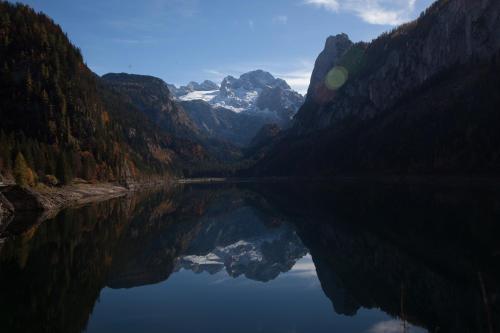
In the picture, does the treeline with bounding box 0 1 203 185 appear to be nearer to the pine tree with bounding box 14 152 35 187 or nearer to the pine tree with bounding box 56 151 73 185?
the pine tree with bounding box 56 151 73 185

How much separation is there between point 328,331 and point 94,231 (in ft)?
124

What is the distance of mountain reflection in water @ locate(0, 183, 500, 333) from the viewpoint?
69.3 feet

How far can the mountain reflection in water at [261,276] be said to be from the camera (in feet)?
69.3

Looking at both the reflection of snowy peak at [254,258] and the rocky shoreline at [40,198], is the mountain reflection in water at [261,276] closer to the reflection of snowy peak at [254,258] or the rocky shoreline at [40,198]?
the reflection of snowy peak at [254,258]

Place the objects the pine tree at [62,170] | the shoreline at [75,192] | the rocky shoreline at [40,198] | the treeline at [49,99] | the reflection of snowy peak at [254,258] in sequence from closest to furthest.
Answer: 1. the reflection of snowy peak at [254,258]
2. the rocky shoreline at [40,198]
3. the shoreline at [75,192]
4. the pine tree at [62,170]
5. the treeline at [49,99]

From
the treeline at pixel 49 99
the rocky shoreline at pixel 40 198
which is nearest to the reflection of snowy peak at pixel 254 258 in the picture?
the rocky shoreline at pixel 40 198

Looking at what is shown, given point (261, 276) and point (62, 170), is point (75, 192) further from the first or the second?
point (261, 276)

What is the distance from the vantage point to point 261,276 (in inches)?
1302

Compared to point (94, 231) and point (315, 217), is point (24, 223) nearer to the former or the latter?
point (94, 231)

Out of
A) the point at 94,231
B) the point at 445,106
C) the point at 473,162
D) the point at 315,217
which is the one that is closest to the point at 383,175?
the point at 445,106

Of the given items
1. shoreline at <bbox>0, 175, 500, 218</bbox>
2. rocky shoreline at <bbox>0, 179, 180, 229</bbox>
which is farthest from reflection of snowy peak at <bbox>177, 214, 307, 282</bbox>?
shoreline at <bbox>0, 175, 500, 218</bbox>

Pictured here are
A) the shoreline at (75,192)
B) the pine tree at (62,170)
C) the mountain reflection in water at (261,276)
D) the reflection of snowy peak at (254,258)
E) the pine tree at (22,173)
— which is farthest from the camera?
the pine tree at (62,170)

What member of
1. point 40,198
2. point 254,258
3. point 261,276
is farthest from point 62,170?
point 261,276

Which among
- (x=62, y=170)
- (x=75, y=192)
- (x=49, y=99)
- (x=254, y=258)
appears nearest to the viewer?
(x=254, y=258)
